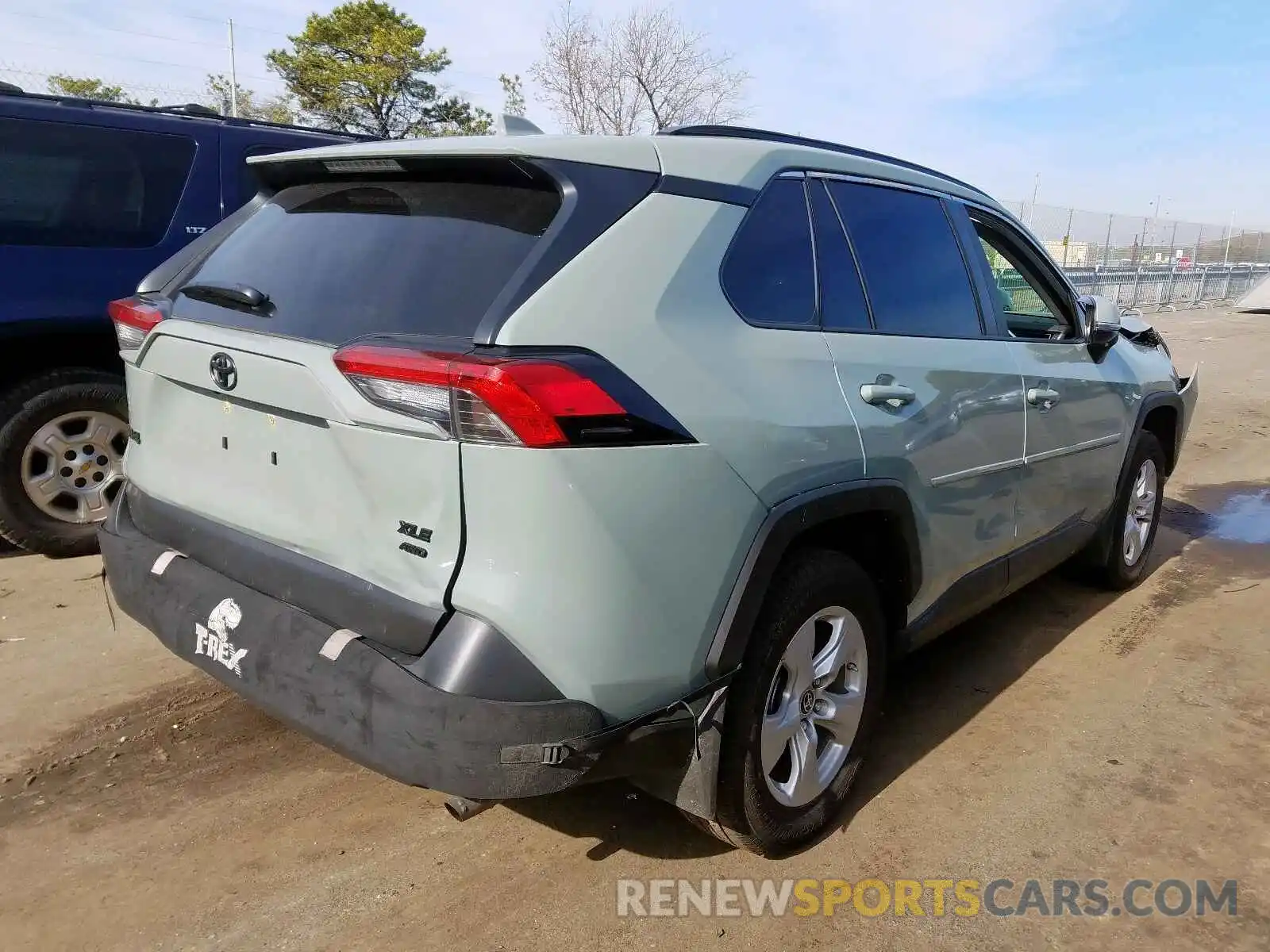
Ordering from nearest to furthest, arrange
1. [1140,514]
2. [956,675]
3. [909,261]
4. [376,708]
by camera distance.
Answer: [376,708]
[909,261]
[956,675]
[1140,514]

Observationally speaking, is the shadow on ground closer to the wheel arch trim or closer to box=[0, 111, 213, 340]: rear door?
the wheel arch trim

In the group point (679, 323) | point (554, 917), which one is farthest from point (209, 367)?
point (554, 917)

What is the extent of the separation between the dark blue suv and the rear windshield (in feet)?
6.98

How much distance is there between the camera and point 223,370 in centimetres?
232

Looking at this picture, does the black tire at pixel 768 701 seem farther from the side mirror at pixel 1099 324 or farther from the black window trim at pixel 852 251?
the side mirror at pixel 1099 324

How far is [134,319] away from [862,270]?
2120 millimetres

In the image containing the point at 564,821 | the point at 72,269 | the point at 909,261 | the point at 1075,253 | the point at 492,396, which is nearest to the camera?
the point at 492,396

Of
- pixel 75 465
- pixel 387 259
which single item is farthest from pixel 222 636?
pixel 75 465

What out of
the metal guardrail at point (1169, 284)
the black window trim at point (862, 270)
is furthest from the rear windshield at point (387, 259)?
the metal guardrail at point (1169, 284)

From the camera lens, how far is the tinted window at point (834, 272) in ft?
8.70

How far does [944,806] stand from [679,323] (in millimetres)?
1802

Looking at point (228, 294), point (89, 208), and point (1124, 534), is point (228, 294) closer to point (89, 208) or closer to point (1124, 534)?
point (89, 208)

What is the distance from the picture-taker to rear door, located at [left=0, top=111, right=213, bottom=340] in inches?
172

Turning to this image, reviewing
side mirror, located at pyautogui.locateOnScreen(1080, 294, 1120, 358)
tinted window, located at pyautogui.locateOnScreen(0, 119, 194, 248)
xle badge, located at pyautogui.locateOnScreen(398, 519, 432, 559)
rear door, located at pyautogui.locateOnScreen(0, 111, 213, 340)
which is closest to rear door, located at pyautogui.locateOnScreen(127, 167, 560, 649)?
xle badge, located at pyautogui.locateOnScreen(398, 519, 432, 559)
